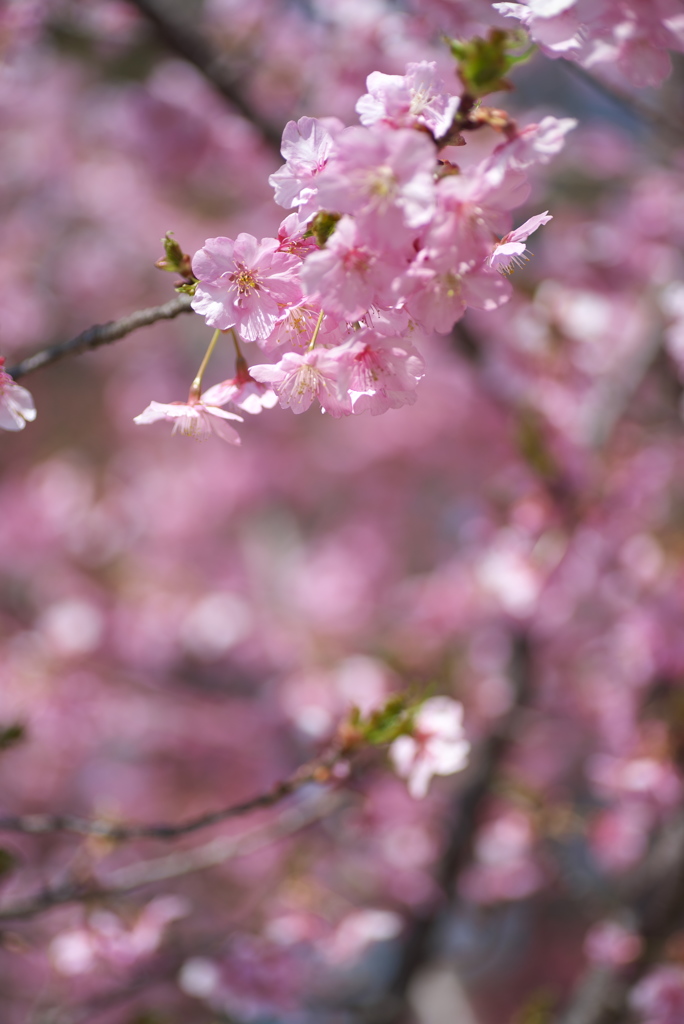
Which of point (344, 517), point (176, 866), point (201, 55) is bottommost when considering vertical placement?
point (176, 866)

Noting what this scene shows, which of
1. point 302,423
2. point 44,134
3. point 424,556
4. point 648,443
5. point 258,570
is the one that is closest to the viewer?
point 648,443

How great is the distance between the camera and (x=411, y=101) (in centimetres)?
83

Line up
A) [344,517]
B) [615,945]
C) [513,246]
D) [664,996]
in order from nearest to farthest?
[513,246], [664,996], [615,945], [344,517]

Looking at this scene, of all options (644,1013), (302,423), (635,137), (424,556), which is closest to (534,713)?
(644,1013)

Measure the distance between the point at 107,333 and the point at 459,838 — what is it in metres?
2.51

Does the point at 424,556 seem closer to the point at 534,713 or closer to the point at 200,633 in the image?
the point at 200,633

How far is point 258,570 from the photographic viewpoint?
574cm

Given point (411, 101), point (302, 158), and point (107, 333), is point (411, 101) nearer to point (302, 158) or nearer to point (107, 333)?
point (302, 158)

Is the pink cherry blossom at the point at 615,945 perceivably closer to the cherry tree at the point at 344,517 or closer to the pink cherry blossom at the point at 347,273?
the cherry tree at the point at 344,517

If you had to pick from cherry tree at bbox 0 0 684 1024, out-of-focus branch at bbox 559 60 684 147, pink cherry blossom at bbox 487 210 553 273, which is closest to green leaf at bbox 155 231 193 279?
cherry tree at bbox 0 0 684 1024

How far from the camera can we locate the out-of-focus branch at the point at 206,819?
1.26 m

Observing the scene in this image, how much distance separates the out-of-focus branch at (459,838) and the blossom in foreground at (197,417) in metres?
2.20

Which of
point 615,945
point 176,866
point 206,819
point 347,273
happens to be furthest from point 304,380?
point 615,945

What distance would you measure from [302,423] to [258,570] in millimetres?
1687
